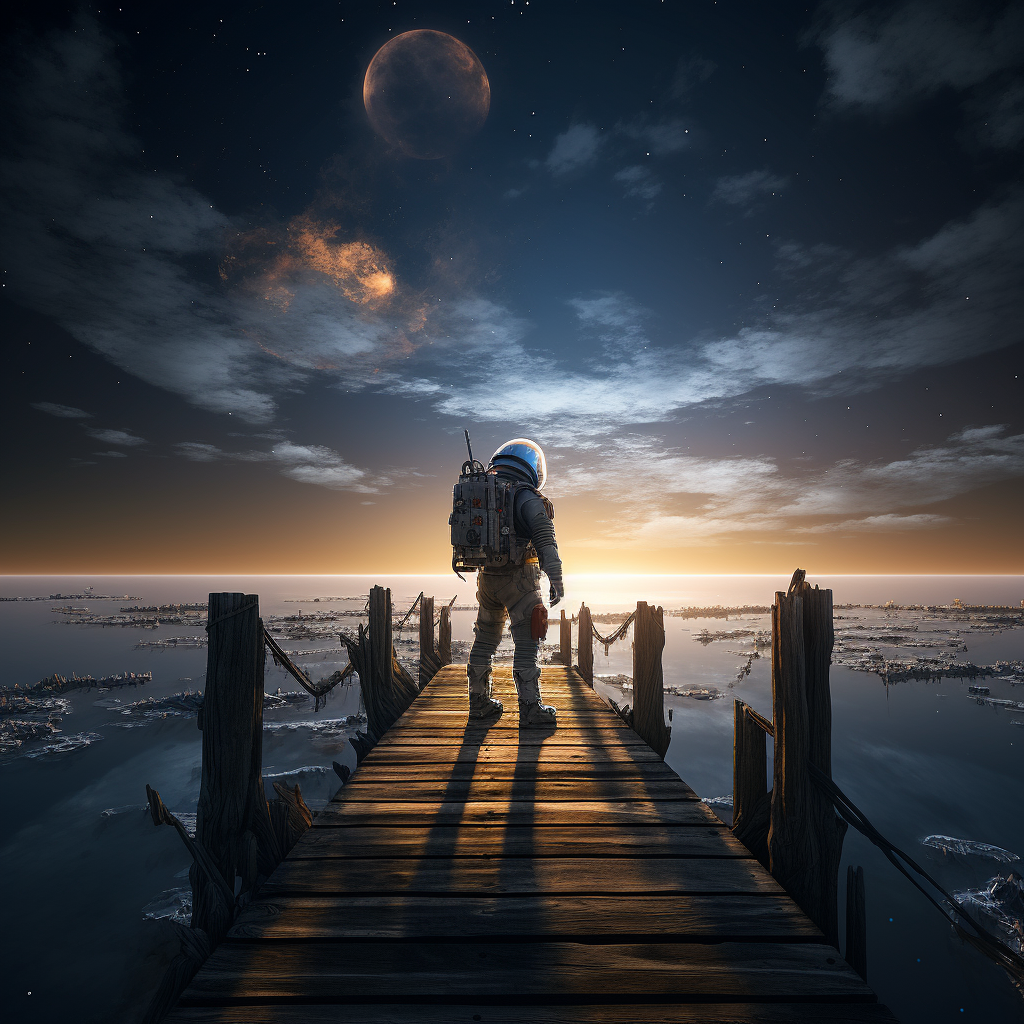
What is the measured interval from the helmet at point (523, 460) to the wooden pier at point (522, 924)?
3.31 meters

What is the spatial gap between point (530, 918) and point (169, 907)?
38.1 feet

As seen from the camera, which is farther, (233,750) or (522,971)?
(233,750)

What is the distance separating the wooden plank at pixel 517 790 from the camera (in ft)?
11.0

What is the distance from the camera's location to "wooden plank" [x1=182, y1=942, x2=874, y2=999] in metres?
1.70

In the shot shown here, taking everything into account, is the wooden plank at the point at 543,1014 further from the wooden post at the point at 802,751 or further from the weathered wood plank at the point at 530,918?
the wooden post at the point at 802,751

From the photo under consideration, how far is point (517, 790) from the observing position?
3.46 m

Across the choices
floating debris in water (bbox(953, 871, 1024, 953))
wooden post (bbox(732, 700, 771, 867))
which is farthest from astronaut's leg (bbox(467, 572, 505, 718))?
floating debris in water (bbox(953, 871, 1024, 953))

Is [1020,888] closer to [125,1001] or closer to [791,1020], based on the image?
[791,1020]

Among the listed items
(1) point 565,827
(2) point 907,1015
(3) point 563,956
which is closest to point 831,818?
(1) point 565,827

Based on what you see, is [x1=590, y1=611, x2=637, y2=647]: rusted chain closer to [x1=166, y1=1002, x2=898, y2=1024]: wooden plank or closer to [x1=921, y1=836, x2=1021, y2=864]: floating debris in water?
[x1=166, y1=1002, x2=898, y2=1024]: wooden plank

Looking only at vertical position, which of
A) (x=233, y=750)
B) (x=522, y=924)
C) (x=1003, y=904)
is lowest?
(x=1003, y=904)

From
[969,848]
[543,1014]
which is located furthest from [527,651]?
[969,848]

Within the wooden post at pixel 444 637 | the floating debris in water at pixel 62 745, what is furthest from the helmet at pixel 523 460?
the floating debris in water at pixel 62 745

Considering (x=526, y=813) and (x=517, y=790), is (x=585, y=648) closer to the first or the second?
(x=517, y=790)
